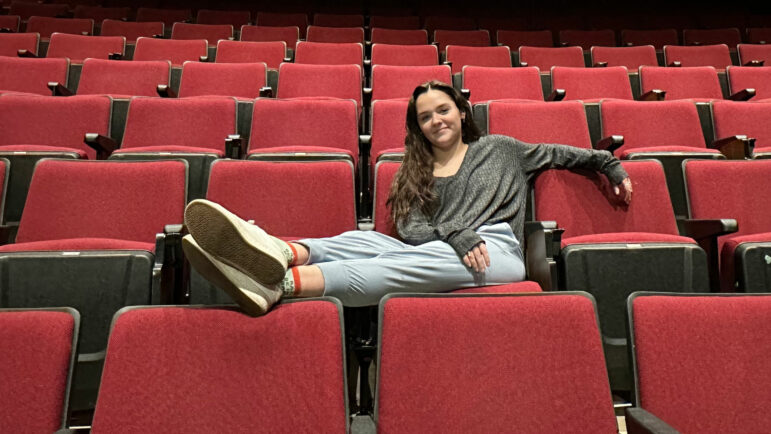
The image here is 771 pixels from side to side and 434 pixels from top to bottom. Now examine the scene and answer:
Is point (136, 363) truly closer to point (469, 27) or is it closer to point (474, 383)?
point (474, 383)

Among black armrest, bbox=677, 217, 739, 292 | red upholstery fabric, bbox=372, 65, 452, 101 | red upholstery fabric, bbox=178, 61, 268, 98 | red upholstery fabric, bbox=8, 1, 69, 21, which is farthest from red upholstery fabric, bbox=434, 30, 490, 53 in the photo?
red upholstery fabric, bbox=8, 1, 69, 21

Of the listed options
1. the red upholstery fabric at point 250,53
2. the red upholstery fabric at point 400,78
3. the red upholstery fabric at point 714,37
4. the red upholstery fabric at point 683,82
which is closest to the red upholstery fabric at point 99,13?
the red upholstery fabric at point 250,53

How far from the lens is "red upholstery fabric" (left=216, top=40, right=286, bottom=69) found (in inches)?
34.1

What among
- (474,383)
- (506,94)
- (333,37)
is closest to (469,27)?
(333,37)

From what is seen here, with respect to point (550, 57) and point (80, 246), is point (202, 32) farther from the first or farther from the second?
point (80, 246)

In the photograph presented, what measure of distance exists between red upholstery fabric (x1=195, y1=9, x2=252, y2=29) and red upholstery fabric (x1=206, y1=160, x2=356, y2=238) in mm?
961

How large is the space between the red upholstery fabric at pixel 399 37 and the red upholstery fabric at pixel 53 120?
0.63 meters

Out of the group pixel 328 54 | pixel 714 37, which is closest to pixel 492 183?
pixel 328 54

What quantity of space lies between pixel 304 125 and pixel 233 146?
8 cm

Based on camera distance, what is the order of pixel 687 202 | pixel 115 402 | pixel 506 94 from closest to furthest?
pixel 115 402
pixel 687 202
pixel 506 94

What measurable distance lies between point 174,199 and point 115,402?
0.21m

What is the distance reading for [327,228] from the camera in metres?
0.36

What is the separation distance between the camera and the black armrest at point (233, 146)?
47cm

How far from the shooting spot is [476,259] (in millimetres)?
276
